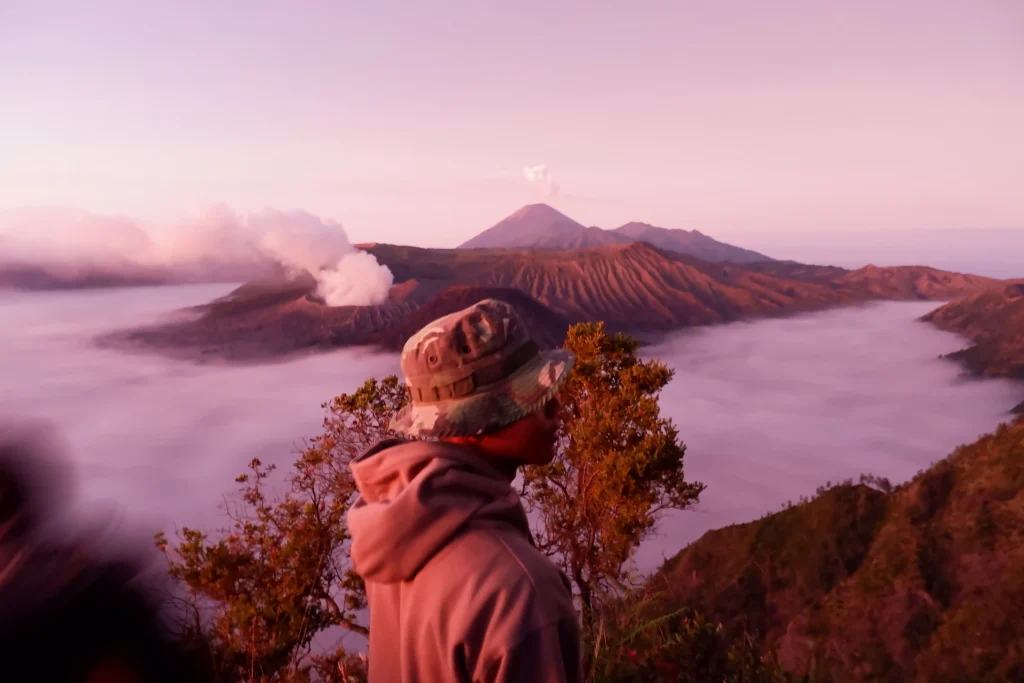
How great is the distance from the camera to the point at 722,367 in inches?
2090

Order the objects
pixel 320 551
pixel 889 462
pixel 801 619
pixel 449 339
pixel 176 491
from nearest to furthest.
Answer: pixel 449 339 → pixel 320 551 → pixel 801 619 → pixel 176 491 → pixel 889 462

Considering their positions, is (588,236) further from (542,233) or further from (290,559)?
(290,559)

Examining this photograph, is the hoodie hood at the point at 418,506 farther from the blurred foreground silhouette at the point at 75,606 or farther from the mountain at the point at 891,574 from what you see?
the mountain at the point at 891,574

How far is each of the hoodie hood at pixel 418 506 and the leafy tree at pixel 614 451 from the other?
5.57 m

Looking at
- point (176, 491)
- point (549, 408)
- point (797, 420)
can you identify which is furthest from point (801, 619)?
point (797, 420)

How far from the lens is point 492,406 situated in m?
1.33

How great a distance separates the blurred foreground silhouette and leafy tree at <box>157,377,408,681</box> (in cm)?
317

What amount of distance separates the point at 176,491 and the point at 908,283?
6217 centimetres

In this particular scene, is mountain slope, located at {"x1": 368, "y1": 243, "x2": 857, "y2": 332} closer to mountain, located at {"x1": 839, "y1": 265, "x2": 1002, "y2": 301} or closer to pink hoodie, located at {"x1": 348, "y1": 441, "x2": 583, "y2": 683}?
mountain, located at {"x1": 839, "y1": 265, "x2": 1002, "y2": 301}

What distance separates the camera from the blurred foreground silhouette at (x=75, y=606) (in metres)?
0.76

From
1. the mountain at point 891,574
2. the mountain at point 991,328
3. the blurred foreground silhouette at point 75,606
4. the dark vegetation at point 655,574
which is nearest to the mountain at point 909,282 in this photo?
the mountain at point 991,328

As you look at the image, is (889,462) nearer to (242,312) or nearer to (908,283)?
(908,283)

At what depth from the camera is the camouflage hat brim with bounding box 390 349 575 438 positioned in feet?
4.26

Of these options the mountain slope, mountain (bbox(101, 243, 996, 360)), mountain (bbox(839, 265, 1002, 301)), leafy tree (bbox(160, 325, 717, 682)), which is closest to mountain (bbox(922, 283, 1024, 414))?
mountain (bbox(101, 243, 996, 360))
